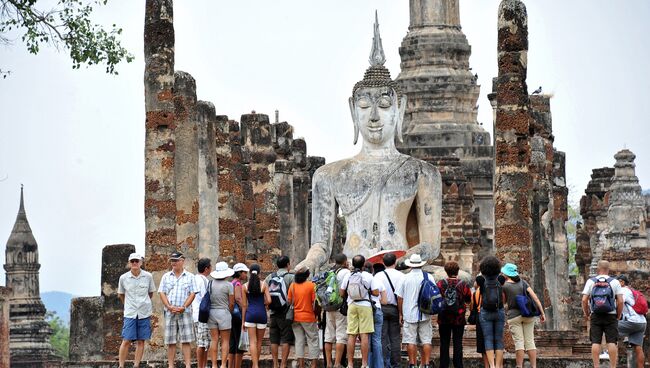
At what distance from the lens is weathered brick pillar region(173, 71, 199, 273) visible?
111 feet

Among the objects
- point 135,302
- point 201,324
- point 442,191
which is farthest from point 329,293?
point 442,191

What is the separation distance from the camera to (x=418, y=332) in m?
27.0

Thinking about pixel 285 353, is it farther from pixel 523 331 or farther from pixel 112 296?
pixel 112 296

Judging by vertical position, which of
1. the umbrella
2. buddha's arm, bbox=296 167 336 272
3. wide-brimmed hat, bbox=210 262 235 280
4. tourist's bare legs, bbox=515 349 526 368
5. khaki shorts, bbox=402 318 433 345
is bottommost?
tourist's bare legs, bbox=515 349 526 368

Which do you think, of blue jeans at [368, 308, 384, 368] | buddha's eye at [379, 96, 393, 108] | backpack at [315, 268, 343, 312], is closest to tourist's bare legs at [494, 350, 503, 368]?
blue jeans at [368, 308, 384, 368]

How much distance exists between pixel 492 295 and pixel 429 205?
4.74 metres

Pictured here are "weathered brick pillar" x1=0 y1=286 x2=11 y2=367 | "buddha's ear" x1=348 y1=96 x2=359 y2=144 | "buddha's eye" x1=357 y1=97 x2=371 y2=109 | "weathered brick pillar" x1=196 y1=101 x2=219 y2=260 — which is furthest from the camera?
"weathered brick pillar" x1=196 y1=101 x2=219 y2=260

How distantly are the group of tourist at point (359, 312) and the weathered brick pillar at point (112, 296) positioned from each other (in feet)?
15.9

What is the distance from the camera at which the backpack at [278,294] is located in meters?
27.8

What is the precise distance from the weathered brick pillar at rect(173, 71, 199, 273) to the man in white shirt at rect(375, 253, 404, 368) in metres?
7.01

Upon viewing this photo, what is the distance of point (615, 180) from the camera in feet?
155

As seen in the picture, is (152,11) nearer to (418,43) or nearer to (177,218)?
(177,218)

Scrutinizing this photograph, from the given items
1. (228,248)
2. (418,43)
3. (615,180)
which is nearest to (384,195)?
(228,248)

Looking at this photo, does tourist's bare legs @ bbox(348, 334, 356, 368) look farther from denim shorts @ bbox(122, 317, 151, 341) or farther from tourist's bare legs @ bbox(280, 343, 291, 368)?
denim shorts @ bbox(122, 317, 151, 341)
